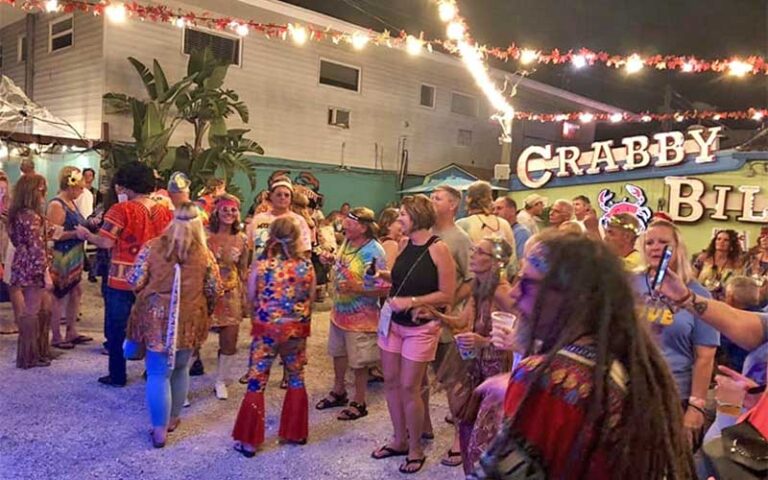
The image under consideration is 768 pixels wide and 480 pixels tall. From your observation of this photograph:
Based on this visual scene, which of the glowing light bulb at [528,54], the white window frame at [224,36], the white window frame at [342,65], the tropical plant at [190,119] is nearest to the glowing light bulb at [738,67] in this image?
the glowing light bulb at [528,54]

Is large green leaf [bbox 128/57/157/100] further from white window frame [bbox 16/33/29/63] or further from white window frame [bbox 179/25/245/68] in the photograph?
white window frame [bbox 16/33/29/63]

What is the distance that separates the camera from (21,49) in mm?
14875

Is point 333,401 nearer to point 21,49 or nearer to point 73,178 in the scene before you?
point 73,178

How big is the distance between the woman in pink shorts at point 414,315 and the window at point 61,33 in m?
12.0

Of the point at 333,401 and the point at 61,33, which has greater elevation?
the point at 61,33

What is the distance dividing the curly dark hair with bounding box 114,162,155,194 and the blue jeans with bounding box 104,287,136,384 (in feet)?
3.04

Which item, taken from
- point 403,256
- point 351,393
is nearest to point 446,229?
point 403,256

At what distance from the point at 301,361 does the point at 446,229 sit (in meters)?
1.44

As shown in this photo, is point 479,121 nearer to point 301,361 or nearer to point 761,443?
point 301,361

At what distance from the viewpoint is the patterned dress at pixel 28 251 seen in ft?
19.1

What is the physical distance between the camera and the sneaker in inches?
210

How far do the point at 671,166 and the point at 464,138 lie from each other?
8173 mm

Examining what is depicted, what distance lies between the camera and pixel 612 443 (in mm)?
1563

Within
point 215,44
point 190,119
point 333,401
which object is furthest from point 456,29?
point 333,401
